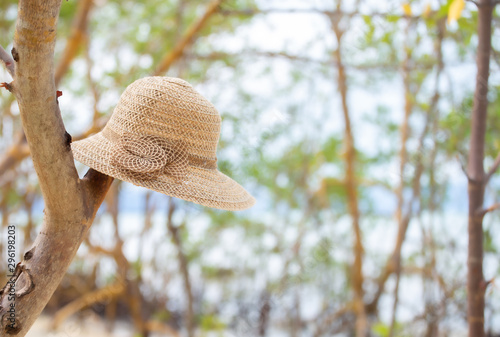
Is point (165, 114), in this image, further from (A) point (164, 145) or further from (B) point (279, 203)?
(B) point (279, 203)

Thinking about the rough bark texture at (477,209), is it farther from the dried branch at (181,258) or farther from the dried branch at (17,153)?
the dried branch at (17,153)

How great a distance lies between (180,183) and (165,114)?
0.32 feet

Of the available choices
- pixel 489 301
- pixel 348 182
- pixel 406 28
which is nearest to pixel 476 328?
pixel 348 182

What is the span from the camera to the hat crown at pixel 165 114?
0.60 m

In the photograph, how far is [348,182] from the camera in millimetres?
1896

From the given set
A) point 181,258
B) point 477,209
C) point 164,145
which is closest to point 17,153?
point 181,258

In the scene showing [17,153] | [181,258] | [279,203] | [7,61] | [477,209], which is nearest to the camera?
[7,61]

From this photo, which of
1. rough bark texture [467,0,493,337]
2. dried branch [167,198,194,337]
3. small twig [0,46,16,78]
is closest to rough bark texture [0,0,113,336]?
small twig [0,46,16,78]

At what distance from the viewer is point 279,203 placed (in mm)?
2820

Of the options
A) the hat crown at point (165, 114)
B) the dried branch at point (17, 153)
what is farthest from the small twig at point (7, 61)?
the dried branch at point (17, 153)

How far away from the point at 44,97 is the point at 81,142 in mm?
108

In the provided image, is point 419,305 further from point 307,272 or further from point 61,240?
point 61,240

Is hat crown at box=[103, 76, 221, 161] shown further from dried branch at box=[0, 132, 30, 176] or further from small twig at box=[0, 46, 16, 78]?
dried branch at box=[0, 132, 30, 176]

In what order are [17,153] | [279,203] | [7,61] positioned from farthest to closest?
[279,203] → [17,153] → [7,61]
